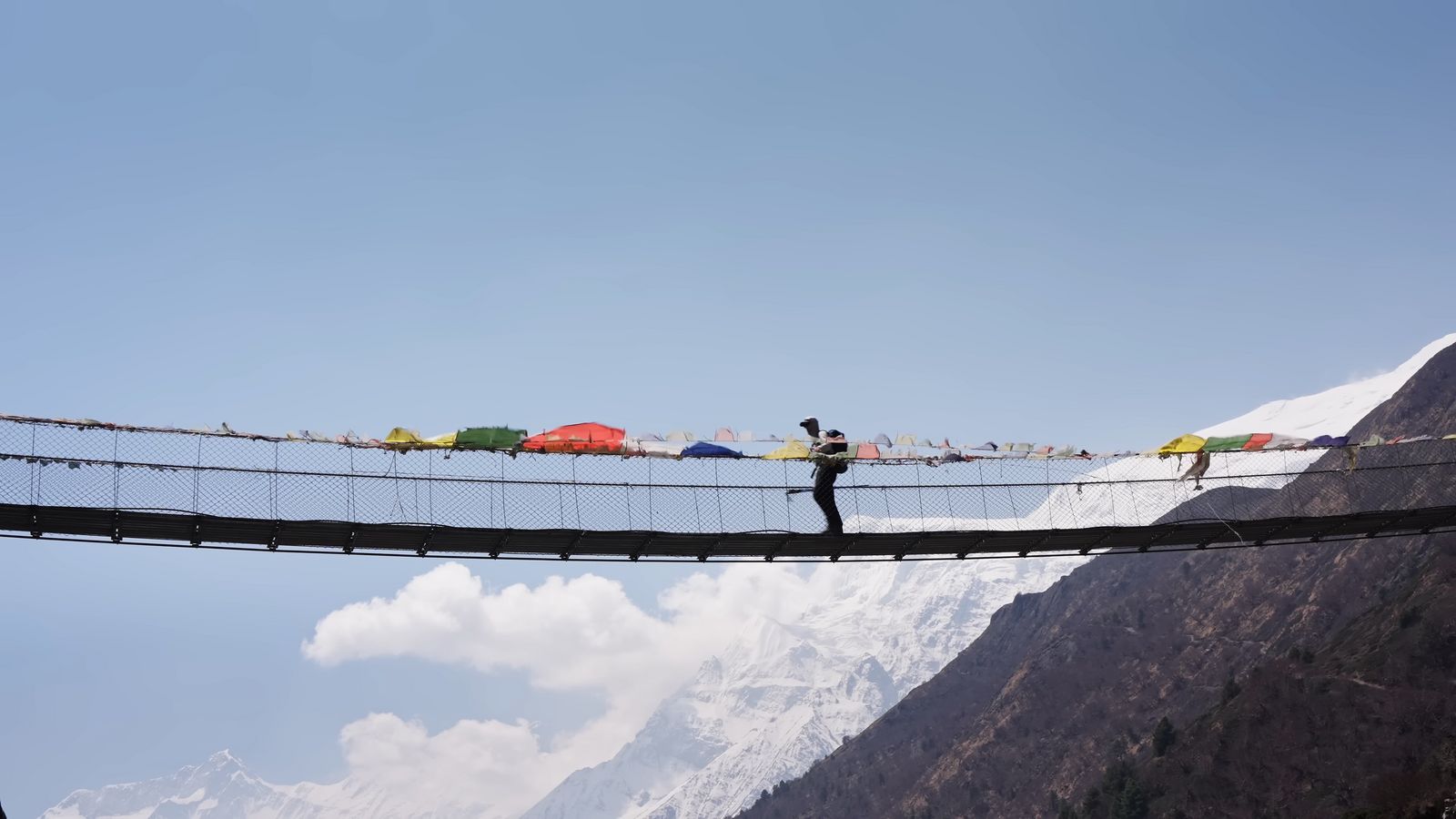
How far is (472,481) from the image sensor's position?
80.0ft

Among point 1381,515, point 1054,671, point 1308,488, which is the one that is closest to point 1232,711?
point 1308,488

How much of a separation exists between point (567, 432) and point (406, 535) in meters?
3.91

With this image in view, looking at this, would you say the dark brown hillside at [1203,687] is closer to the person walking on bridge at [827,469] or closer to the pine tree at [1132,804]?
the pine tree at [1132,804]

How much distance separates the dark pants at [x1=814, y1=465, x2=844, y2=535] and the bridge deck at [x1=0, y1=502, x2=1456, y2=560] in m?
0.43

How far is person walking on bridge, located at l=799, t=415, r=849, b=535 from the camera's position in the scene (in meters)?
26.5

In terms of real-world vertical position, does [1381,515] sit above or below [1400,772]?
above

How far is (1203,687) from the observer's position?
140 m

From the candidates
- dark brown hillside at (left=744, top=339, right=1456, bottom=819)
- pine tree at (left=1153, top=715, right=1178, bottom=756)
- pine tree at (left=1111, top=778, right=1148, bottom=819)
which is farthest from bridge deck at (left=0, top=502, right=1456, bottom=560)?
pine tree at (left=1153, top=715, right=1178, bottom=756)

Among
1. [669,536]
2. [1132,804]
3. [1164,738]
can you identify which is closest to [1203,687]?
[1164,738]

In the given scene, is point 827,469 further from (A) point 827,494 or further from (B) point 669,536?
(B) point 669,536

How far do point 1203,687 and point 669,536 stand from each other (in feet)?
420

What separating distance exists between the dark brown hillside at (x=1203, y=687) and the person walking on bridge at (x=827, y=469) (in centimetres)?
7079

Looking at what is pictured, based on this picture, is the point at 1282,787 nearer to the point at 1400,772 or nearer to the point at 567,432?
the point at 1400,772

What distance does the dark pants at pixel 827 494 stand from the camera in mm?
26625
